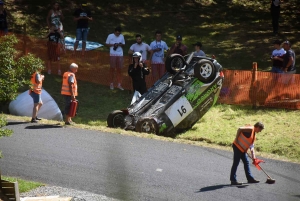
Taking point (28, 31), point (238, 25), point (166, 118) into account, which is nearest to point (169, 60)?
point (166, 118)

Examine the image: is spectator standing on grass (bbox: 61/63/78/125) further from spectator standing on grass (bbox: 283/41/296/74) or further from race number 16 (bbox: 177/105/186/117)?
spectator standing on grass (bbox: 283/41/296/74)

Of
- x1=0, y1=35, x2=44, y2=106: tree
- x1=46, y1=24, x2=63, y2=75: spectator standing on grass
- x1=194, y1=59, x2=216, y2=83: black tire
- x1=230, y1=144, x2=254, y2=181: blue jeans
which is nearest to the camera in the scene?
x1=0, y1=35, x2=44, y2=106: tree

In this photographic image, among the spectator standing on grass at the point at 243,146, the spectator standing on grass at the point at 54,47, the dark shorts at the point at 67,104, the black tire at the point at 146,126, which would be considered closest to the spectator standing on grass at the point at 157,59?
the spectator standing on grass at the point at 54,47

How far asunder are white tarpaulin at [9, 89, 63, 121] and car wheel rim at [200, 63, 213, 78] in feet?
13.0

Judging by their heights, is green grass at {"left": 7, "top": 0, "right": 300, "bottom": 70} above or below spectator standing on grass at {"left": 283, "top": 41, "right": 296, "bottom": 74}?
above

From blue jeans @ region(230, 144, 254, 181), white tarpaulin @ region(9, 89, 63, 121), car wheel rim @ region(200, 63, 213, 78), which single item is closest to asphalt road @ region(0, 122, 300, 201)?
blue jeans @ region(230, 144, 254, 181)

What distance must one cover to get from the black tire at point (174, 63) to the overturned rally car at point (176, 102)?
0.09 m

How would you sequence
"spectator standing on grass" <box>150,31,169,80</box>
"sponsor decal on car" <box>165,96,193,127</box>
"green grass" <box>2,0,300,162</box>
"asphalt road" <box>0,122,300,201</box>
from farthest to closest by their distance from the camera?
"spectator standing on grass" <box>150,31,169,80</box>
"green grass" <box>2,0,300,162</box>
"sponsor decal on car" <box>165,96,193,127</box>
"asphalt road" <box>0,122,300,201</box>

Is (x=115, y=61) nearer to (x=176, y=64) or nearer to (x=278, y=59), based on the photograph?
(x=176, y=64)

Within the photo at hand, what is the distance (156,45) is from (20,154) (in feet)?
23.8

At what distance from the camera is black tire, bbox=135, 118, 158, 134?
14805 millimetres

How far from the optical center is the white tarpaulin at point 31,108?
16281mm

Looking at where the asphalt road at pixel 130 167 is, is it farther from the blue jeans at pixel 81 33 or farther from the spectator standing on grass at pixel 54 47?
the blue jeans at pixel 81 33

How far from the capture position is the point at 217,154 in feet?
44.0
